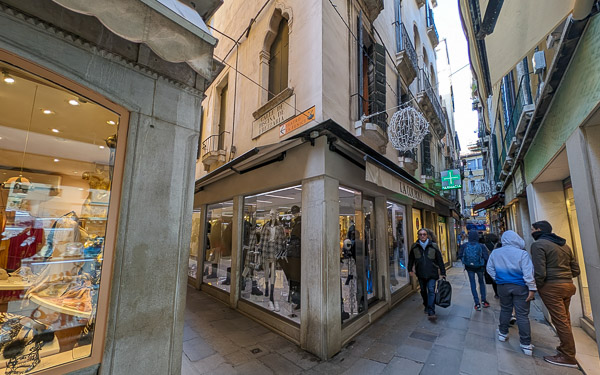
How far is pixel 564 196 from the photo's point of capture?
232 inches

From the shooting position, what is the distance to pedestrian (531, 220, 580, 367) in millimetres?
3854

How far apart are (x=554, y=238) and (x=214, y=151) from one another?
8429 millimetres

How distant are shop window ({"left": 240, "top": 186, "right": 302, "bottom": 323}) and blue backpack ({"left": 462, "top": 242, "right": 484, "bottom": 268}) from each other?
4971 millimetres

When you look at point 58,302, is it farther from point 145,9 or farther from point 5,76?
point 145,9

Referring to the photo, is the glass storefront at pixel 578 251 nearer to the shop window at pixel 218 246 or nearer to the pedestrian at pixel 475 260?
the pedestrian at pixel 475 260

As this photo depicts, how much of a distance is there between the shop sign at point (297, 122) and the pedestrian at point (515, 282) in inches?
178

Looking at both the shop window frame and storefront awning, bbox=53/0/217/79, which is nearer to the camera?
storefront awning, bbox=53/0/217/79

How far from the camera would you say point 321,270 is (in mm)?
4480

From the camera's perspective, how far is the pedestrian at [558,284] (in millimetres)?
3854

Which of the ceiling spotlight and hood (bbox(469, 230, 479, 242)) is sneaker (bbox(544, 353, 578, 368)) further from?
the ceiling spotlight

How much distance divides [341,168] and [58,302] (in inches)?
185

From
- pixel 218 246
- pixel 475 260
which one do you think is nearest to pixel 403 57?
pixel 475 260

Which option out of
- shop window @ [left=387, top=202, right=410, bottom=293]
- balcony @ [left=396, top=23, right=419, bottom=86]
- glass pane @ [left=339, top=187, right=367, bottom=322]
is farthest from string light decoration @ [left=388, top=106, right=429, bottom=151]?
balcony @ [left=396, top=23, right=419, bottom=86]

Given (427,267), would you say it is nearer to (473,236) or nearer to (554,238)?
(473,236)
